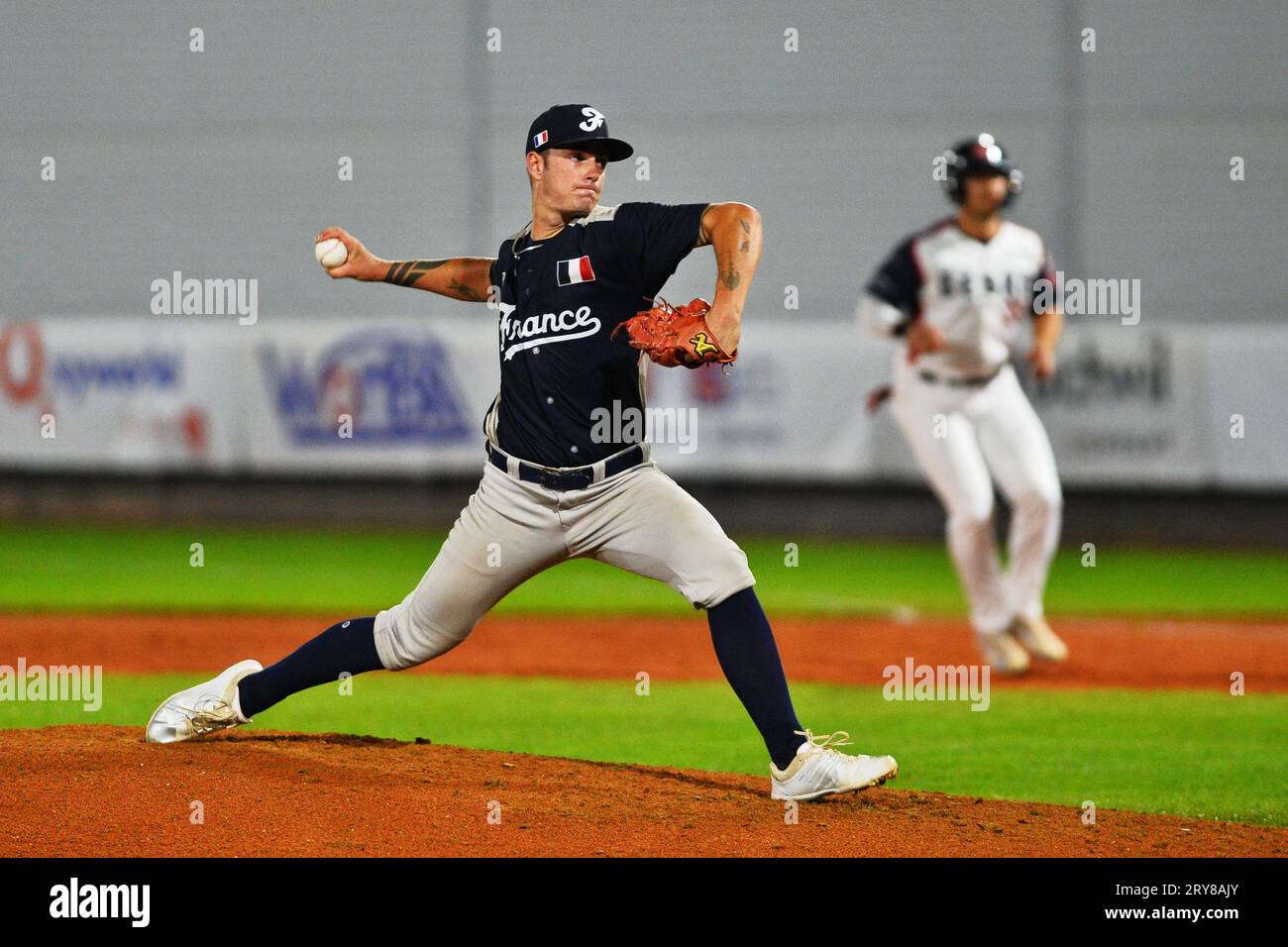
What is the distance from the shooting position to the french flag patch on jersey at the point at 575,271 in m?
5.31

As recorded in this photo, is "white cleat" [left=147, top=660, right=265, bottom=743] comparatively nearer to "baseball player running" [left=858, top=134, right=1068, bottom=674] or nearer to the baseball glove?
the baseball glove

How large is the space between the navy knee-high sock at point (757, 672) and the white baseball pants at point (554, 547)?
0.28 ft

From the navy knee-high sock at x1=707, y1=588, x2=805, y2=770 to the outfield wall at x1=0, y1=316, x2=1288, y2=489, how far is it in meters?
10.3

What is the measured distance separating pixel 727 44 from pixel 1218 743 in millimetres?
14481

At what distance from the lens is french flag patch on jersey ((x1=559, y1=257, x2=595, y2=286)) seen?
531cm

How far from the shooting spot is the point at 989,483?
8977mm

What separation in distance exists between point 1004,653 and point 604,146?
16.0 ft

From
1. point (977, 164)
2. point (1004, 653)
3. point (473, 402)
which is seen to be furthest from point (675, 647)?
point (473, 402)

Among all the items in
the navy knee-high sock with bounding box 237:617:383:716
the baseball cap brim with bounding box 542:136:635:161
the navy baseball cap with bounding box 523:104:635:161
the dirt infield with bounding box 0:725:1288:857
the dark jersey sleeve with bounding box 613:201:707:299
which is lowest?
the dirt infield with bounding box 0:725:1288:857

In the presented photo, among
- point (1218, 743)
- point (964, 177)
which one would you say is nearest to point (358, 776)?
point (1218, 743)

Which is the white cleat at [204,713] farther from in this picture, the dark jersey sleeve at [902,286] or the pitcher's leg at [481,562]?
the dark jersey sleeve at [902,286]

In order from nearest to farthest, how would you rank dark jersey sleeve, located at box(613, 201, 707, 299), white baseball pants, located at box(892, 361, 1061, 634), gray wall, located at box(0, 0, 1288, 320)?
1. dark jersey sleeve, located at box(613, 201, 707, 299)
2. white baseball pants, located at box(892, 361, 1061, 634)
3. gray wall, located at box(0, 0, 1288, 320)

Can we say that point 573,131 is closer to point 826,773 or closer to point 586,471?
point 586,471

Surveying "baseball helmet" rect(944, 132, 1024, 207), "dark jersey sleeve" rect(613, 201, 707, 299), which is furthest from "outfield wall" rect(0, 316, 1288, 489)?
Answer: "dark jersey sleeve" rect(613, 201, 707, 299)
